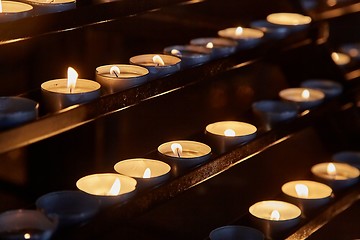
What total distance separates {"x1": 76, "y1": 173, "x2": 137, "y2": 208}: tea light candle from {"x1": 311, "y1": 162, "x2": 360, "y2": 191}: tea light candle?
0.75 metres

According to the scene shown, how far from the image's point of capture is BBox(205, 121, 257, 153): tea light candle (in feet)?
5.88

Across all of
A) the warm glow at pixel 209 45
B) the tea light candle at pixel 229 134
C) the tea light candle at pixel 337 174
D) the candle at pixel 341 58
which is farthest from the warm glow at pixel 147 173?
the candle at pixel 341 58

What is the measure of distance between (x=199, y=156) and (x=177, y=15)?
0.50m

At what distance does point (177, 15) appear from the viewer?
202cm

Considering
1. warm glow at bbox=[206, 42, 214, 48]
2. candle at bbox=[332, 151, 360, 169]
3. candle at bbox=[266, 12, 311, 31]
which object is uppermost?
candle at bbox=[266, 12, 311, 31]

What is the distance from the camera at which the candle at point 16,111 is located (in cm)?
129

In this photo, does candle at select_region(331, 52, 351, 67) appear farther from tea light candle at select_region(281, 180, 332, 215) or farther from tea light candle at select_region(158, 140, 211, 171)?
tea light candle at select_region(158, 140, 211, 171)

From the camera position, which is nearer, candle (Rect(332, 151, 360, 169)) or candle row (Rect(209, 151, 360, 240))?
candle row (Rect(209, 151, 360, 240))

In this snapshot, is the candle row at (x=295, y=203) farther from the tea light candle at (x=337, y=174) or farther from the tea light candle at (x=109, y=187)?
the tea light candle at (x=109, y=187)

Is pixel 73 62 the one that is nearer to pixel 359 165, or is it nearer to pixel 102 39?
pixel 102 39

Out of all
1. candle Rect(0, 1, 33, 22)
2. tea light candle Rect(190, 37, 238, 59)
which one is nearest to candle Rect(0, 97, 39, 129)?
candle Rect(0, 1, 33, 22)

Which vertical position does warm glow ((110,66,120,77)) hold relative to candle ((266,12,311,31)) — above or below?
below

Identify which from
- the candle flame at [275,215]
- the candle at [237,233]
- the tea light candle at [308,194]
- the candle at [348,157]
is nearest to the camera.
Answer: the candle at [237,233]

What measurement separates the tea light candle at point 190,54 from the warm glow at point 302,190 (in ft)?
1.30
